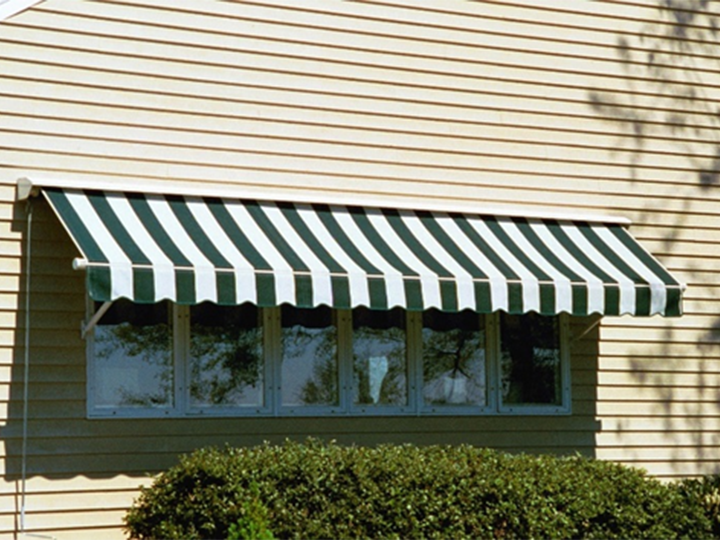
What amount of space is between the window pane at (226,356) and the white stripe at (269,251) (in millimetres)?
916

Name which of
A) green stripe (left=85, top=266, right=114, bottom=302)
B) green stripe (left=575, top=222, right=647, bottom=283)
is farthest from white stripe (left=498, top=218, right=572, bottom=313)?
green stripe (left=85, top=266, right=114, bottom=302)

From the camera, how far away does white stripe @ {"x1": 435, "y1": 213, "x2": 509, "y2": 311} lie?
1106 cm

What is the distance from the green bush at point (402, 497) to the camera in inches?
386

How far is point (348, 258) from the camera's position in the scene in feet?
35.6

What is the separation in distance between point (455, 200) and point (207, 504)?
4291mm

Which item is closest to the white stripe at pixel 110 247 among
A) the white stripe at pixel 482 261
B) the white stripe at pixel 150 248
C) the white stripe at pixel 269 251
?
the white stripe at pixel 150 248

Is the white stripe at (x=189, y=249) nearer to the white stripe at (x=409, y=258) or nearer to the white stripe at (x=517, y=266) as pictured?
the white stripe at (x=409, y=258)

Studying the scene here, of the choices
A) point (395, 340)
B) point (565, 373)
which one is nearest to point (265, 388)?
point (395, 340)

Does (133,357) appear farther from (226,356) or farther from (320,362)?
(320,362)

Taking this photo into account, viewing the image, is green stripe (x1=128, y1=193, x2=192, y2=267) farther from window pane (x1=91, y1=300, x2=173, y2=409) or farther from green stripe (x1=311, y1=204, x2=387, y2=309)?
green stripe (x1=311, y1=204, x2=387, y2=309)

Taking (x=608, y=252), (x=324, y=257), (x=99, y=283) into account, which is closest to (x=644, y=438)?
(x=608, y=252)

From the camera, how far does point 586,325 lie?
42.6 feet

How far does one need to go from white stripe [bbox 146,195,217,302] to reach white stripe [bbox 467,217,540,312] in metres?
2.94

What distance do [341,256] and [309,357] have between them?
55.8 inches
